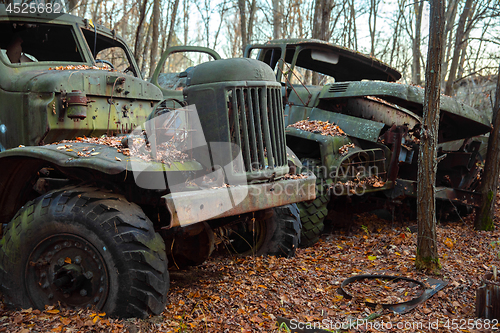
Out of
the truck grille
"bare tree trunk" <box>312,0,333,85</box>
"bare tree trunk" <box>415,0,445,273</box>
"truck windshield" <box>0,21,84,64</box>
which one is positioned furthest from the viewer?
"bare tree trunk" <box>312,0,333,85</box>

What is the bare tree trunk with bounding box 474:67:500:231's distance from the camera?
601cm

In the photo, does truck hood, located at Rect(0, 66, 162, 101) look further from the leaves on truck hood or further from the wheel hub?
the leaves on truck hood

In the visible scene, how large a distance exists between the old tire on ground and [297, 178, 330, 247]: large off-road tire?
771 millimetres

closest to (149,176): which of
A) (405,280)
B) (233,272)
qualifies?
(233,272)

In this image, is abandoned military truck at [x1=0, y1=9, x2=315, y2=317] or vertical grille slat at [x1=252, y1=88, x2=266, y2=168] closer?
abandoned military truck at [x1=0, y1=9, x2=315, y2=317]

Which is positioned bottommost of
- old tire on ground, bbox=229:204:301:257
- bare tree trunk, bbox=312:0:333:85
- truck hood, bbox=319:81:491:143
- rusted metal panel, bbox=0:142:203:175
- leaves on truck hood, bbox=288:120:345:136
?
old tire on ground, bbox=229:204:301:257

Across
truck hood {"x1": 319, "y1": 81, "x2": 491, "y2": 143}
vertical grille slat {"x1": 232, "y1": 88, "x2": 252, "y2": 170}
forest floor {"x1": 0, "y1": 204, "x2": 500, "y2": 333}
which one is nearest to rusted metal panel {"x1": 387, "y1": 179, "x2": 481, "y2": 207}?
forest floor {"x1": 0, "y1": 204, "x2": 500, "y2": 333}

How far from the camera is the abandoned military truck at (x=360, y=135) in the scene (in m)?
5.82

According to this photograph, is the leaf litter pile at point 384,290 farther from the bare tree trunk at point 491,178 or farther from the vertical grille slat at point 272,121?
the bare tree trunk at point 491,178

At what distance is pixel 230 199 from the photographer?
132 inches

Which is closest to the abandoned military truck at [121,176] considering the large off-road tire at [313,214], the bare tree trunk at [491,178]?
the large off-road tire at [313,214]

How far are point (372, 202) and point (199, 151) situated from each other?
13.1ft

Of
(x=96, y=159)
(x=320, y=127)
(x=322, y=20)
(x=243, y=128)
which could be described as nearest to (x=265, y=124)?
(x=243, y=128)

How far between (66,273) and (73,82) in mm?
1935
